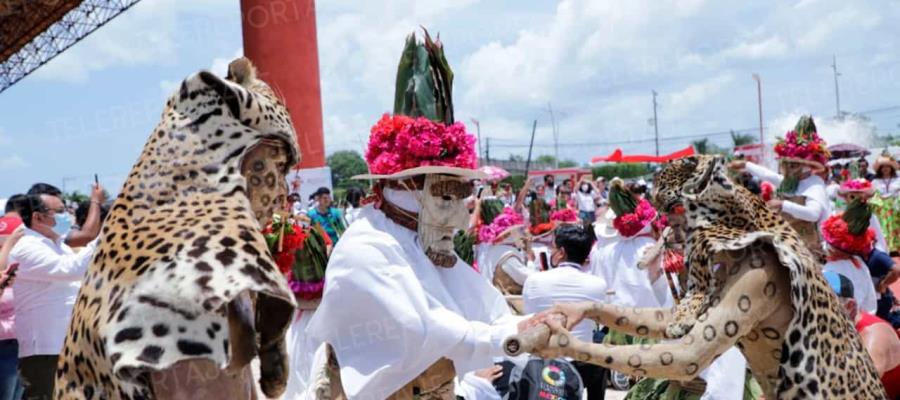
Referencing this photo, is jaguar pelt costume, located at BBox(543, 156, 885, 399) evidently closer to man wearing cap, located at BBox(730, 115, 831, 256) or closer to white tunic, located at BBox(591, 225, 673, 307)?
white tunic, located at BBox(591, 225, 673, 307)

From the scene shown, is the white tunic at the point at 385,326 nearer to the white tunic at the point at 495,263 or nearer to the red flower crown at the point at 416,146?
the red flower crown at the point at 416,146

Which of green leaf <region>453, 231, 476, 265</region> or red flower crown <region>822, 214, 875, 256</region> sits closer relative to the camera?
red flower crown <region>822, 214, 875, 256</region>

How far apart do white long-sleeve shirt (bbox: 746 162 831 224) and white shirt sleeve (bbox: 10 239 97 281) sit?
20.2ft

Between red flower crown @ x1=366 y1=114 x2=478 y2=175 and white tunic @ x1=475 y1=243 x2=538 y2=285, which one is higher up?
red flower crown @ x1=366 y1=114 x2=478 y2=175

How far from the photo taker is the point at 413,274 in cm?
395

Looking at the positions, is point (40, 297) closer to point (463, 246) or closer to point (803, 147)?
point (463, 246)

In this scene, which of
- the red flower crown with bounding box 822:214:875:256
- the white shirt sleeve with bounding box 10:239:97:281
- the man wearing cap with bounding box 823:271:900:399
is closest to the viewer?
the man wearing cap with bounding box 823:271:900:399

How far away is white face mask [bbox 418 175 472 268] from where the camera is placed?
418 centimetres

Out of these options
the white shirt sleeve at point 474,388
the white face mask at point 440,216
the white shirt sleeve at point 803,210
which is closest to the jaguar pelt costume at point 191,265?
the white face mask at point 440,216

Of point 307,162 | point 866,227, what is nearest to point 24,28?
point 307,162

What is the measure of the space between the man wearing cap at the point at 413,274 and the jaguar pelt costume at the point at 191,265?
180 cm

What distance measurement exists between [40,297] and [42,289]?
2.2 inches

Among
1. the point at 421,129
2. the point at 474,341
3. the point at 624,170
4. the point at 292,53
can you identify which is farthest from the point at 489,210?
the point at 624,170

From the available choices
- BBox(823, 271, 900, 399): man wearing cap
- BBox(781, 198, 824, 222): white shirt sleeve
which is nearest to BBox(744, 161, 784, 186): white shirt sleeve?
BBox(781, 198, 824, 222): white shirt sleeve
